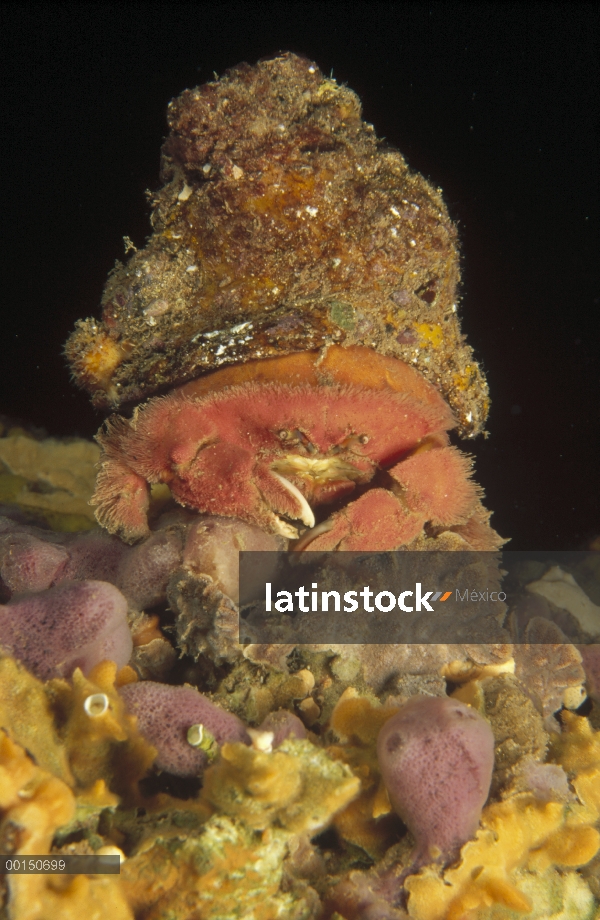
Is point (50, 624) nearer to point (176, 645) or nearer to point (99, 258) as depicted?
point (176, 645)

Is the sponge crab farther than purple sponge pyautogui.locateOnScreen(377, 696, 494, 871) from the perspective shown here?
Yes

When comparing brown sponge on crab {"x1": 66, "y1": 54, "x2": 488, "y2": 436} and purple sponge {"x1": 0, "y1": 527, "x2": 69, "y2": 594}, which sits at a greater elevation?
brown sponge on crab {"x1": 66, "y1": 54, "x2": 488, "y2": 436}

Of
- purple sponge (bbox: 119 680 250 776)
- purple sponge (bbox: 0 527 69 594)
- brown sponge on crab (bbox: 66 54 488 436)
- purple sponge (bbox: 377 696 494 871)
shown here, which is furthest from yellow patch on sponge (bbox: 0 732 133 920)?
brown sponge on crab (bbox: 66 54 488 436)

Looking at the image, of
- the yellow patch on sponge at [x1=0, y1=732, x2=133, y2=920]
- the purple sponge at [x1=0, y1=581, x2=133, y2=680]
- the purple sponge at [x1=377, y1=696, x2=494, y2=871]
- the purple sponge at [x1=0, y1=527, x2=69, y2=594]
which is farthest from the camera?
the purple sponge at [x1=0, y1=527, x2=69, y2=594]

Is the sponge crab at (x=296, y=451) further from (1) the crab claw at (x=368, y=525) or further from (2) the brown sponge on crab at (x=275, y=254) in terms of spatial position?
(2) the brown sponge on crab at (x=275, y=254)

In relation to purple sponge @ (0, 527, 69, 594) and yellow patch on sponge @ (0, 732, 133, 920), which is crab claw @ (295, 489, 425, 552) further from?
yellow patch on sponge @ (0, 732, 133, 920)

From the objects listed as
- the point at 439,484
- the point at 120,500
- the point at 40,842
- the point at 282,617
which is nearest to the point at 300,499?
the point at 282,617

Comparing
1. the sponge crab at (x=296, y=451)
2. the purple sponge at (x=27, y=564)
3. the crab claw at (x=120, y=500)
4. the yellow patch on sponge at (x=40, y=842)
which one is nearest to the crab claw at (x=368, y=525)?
the sponge crab at (x=296, y=451)

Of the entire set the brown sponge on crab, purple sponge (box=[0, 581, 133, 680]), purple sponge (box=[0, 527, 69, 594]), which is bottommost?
purple sponge (box=[0, 527, 69, 594])

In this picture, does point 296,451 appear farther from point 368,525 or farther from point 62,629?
point 62,629
